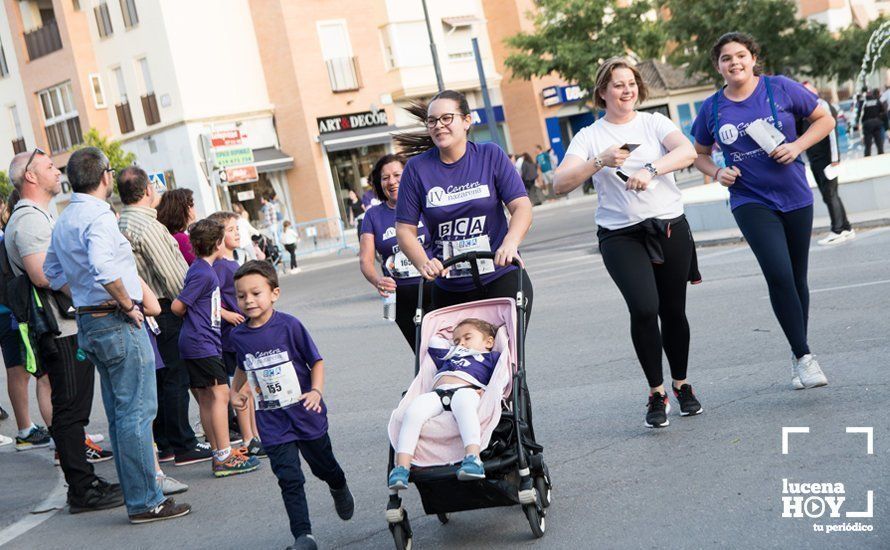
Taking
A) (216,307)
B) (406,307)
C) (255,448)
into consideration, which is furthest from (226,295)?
(406,307)

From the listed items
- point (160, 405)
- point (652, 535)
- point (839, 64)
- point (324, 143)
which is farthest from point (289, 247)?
point (652, 535)

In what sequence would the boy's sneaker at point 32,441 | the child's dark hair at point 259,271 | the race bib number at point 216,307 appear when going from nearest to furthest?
the child's dark hair at point 259,271 < the race bib number at point 216,307 < the boy's sneaker at point 32,441

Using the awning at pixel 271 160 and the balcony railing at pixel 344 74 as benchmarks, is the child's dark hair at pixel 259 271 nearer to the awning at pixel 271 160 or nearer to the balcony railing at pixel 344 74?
the awning at pixel 271 160

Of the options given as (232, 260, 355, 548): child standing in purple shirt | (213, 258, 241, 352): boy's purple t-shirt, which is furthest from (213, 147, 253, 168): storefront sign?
(232, 260, 355, 548): child standing in purple shirt

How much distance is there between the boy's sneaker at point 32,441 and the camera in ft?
31.9

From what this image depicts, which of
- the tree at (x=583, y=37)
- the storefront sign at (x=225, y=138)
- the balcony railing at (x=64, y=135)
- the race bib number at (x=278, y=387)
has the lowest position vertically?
the race bib number at (x=278, y=387)

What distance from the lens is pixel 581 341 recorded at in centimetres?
1010

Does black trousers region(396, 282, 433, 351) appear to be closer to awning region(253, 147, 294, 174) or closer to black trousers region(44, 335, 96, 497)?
black trousers region(44, 335, 96, 497)

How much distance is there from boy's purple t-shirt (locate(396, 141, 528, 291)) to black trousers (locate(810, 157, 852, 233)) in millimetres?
8529

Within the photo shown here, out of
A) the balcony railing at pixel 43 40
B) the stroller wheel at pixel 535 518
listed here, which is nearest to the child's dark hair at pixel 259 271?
the stroller wheel at pixel 535 518

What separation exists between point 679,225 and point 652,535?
7.45 feet

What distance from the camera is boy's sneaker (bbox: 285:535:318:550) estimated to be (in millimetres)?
5176

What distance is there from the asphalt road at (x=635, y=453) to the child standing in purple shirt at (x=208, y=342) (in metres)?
0.22

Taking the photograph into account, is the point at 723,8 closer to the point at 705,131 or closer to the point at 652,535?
the point at 705,131
